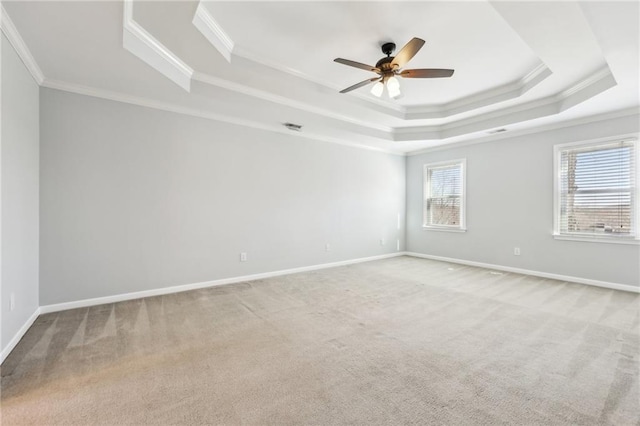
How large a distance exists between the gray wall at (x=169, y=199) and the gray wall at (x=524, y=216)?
2.55 m

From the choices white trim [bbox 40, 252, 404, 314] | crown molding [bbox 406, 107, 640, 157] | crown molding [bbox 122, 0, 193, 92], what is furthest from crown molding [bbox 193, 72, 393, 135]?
white trim [bbox 40, 252, 404, 314]

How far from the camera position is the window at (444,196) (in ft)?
19.3

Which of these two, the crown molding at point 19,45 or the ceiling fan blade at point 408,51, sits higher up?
the ceiling fan blade at point 408,51

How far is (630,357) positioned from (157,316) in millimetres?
4256

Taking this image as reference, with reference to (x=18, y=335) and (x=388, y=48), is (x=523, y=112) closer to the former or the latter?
(x=388, y=48)

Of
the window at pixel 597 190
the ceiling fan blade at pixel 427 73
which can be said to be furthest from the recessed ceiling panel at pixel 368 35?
the window at pixel 597 190

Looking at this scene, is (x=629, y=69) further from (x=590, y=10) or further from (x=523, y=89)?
(x=590, y=10)

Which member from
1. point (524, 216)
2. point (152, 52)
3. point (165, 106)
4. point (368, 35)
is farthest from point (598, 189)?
point (165, 106)

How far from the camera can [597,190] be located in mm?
4227

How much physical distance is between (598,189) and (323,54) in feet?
14.9

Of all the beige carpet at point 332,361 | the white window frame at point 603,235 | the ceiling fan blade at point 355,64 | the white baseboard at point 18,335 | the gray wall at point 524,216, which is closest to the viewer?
the beige carpet at point 332,361

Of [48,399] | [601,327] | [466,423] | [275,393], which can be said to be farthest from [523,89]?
[48,399]

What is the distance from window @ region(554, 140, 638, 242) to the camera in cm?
398

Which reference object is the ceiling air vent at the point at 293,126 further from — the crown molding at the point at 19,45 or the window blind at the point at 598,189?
the window blind at the point at 598,189
